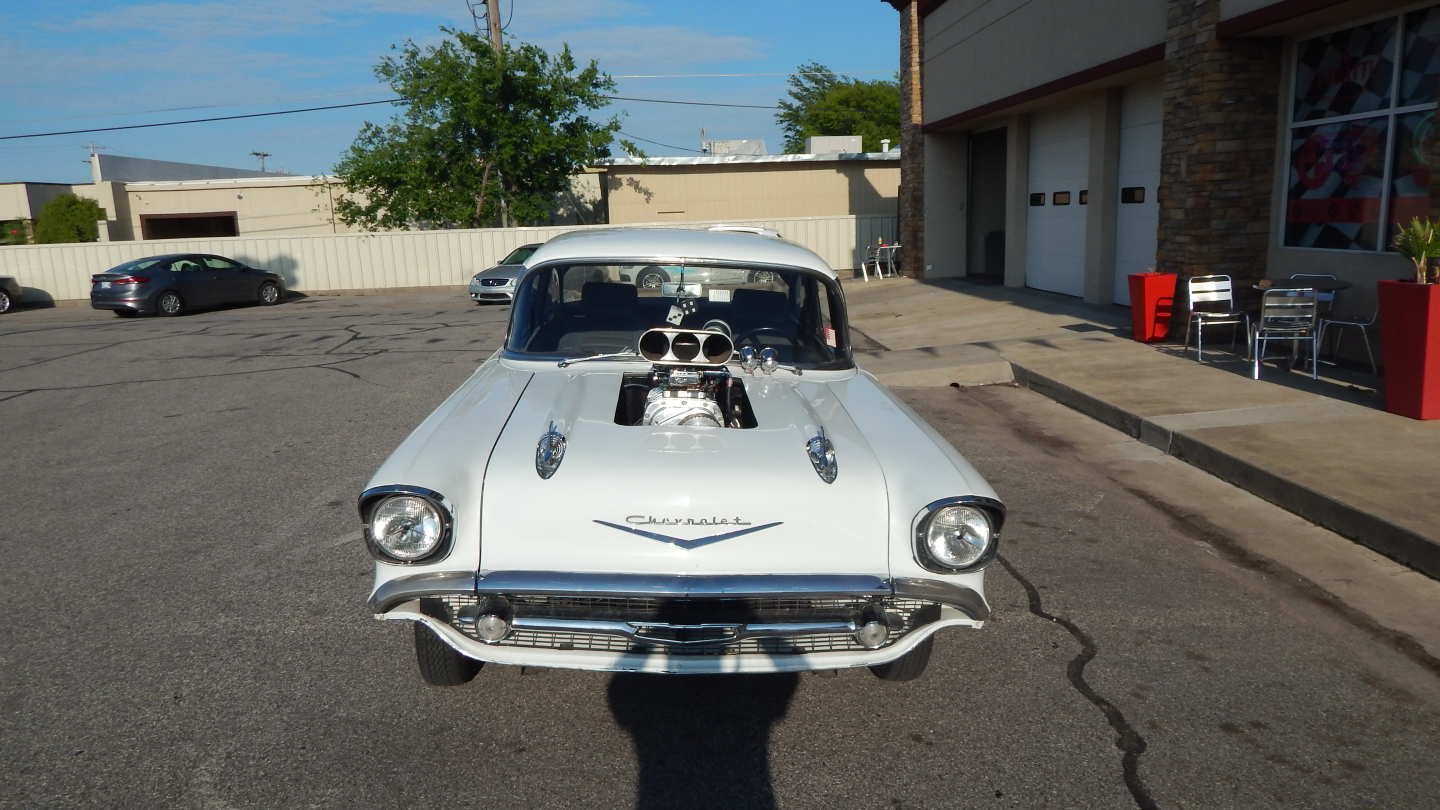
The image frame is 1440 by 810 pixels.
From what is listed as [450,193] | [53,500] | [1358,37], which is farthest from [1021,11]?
[450,193]

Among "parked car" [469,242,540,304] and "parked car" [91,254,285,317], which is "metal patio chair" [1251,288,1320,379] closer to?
"parked car" [469,242,540,304]

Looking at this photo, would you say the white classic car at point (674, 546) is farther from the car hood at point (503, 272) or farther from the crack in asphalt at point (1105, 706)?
the car hood at point (503, 272)

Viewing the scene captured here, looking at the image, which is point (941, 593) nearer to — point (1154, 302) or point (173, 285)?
point (1154, 302)

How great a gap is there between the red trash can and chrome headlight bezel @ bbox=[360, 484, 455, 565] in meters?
10.0

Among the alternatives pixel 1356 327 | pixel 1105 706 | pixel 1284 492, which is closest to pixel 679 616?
pixel 1105 706

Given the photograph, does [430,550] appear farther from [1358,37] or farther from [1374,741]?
[1358,37]

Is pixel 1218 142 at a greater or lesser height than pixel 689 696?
greater

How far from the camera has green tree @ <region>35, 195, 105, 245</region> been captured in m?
36.4

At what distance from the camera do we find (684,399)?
4254 mm

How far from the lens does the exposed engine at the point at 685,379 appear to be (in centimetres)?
428

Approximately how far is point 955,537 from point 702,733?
3.51 ft

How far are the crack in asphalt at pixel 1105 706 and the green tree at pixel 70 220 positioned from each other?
39657 mm

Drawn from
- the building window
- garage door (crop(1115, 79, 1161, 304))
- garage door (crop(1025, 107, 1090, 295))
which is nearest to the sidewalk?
garage door (crop(1115, 79, 1161, 304))

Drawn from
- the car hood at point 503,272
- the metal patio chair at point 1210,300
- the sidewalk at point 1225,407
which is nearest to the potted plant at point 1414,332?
the sidewalk at point 1225,407
